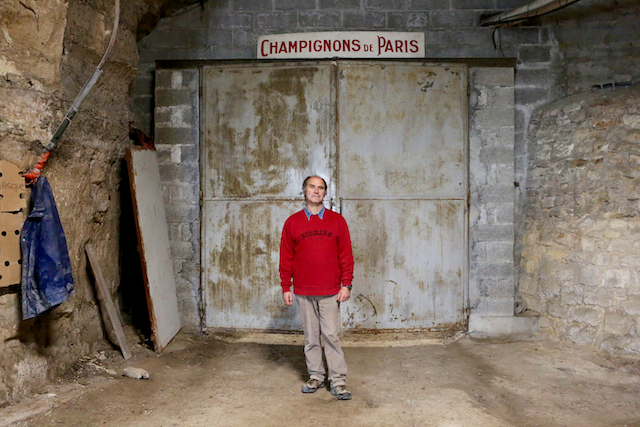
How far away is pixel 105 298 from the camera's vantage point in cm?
371

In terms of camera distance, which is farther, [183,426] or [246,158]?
[246,158]

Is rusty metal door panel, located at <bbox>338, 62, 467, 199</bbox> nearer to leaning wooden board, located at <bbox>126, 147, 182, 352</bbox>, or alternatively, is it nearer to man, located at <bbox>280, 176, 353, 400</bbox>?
man, located at <bbox>280, 176, 353, 400</bbox>

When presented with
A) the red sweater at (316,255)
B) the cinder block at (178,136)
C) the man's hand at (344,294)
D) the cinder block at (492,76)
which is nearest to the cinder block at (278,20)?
the cinder block at (178,136)

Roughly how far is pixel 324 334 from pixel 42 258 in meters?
1.78

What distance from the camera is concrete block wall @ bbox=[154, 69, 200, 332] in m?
4.48

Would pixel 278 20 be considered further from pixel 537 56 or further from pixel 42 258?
pixel 42 258

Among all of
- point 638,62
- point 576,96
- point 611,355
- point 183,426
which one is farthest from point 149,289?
→ point 638,62

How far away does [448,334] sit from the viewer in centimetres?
442

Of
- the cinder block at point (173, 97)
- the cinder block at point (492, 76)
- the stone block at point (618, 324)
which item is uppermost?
the cinder block at point (492, 76)

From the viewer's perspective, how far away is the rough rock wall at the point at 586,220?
12.6ft

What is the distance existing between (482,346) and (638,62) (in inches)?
119

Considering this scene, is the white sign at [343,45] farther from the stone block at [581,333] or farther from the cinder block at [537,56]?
the stone block at [581,333]

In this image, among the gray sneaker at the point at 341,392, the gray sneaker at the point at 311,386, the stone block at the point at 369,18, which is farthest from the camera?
the stone block at the point at 369,18

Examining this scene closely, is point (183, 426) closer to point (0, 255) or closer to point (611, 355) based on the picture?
point (0, 255)
